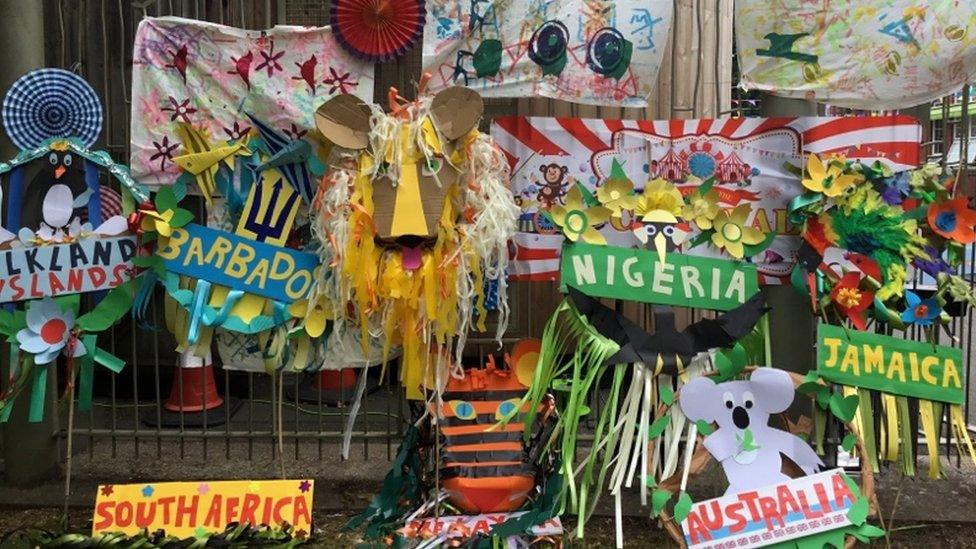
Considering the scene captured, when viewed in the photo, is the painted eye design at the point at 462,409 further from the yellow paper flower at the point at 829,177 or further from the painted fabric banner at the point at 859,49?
the painted fabric banner at the point at 859,49

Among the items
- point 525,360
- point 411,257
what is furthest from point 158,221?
point 525,360

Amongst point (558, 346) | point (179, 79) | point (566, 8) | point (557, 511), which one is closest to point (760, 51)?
point (566, 8)

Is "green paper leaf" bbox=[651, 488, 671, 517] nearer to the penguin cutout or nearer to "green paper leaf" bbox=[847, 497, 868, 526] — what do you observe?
"green paper leaf" bbox=[847, 497, 868, 526]

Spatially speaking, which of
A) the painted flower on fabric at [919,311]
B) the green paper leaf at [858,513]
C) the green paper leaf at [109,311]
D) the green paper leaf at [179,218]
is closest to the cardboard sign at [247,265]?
the green paper leaf at [179,218]

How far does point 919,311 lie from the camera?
2.84 metres

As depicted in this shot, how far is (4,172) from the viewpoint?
284cm

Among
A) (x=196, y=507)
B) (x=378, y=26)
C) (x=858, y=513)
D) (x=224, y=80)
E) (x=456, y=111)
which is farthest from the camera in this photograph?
(x=224, y=80)

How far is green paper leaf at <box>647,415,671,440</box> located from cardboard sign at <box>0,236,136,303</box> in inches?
79.8

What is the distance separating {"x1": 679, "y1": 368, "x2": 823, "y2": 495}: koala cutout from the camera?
8.14 ft

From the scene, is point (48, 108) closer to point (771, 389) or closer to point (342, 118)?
point (342, 118)

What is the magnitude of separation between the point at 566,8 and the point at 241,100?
1.39 metres

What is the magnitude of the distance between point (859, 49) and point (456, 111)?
1.61 metres

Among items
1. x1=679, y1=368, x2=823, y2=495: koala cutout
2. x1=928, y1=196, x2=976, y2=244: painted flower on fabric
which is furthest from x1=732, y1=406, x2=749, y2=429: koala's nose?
x1=928, y1=196, x2=976, y2=244: painted flower on fabric

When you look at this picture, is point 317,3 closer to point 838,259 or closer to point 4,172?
point 4,172
